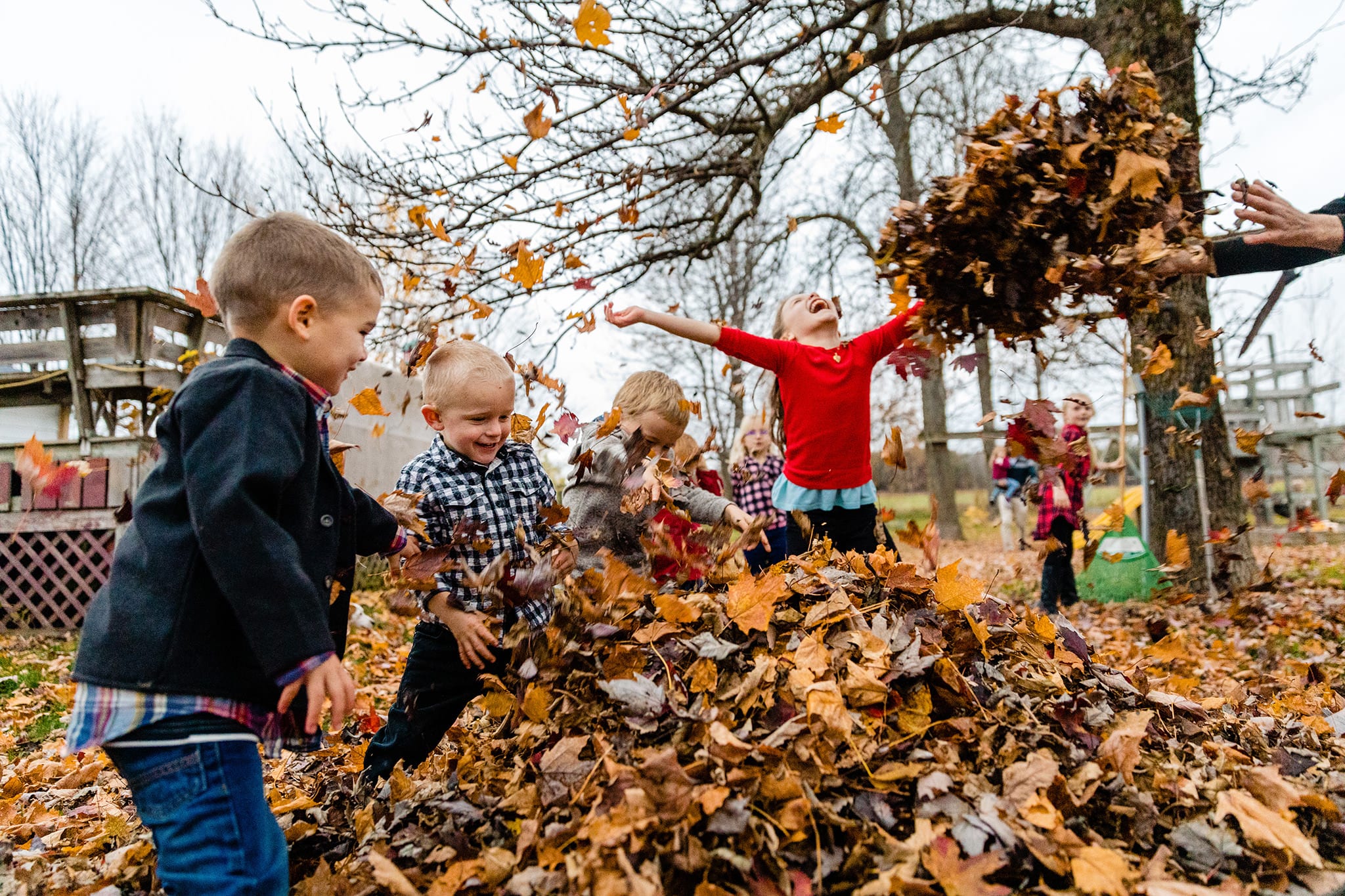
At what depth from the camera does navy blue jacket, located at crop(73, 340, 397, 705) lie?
1346mm

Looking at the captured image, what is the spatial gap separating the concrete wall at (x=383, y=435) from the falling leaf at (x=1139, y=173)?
6288mm

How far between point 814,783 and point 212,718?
107 cm

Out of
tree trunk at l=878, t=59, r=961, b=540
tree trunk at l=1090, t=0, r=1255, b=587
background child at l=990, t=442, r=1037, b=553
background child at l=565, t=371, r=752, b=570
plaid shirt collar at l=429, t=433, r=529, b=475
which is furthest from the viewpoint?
tree trunk at l=878, t=59, r=961, b=540

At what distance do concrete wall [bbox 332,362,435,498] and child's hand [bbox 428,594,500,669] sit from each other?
558 cm

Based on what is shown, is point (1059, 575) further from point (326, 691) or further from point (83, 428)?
point (83, 428)

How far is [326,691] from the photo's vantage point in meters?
1.43

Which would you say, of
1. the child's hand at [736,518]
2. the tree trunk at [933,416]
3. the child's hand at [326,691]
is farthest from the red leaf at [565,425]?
the tree trunk at [933,416]

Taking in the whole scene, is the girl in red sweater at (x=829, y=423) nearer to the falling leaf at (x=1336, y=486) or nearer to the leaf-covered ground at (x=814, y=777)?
the leaf-covered ground at (x=814, y=777)

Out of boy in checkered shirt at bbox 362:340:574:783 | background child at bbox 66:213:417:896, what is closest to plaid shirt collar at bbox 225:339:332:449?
background child at bbox 66:213:417:896

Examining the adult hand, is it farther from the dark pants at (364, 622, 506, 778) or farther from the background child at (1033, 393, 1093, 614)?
the dark pants at (364, 622, 506, 778)

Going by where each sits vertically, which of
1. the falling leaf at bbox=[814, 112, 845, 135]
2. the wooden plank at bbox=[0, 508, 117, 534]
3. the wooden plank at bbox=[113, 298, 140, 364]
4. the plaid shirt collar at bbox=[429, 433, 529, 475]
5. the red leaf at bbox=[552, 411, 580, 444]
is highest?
the falling leaf at bbox=[814, 112, 845, 135]

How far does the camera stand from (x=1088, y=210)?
8.32 ft

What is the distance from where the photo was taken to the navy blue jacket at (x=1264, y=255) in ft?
11.1

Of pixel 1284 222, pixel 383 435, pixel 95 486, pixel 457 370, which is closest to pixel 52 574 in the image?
pixel 95 486
